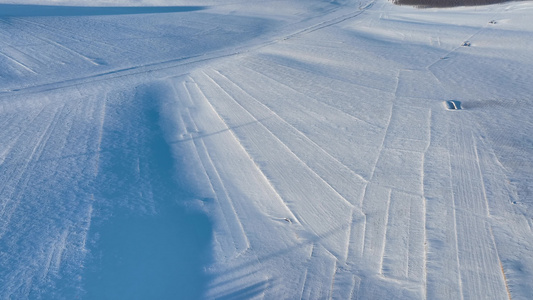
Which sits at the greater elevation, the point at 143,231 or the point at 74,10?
the point at 74,10

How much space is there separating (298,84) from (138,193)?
4.25 metres

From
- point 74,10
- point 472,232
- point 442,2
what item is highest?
point 74,10

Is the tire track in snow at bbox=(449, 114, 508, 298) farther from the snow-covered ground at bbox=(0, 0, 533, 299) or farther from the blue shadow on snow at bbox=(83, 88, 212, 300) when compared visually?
the blue shadow on snow at bbox=(83, 88, 212, 300)

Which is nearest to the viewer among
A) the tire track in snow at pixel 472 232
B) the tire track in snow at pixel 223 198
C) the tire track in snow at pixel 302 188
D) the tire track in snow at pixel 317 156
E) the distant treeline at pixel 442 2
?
the tire track in snow at pixel 472 232

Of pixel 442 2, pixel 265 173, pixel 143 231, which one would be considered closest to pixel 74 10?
pixel 265 173

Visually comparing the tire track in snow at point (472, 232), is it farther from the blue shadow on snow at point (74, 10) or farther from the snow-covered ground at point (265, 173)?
the blue shadow on snow at point (74, 10)

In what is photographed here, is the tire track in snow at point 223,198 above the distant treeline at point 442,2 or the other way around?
the other way around

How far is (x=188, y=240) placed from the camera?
411 centimetres

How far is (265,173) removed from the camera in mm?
5168

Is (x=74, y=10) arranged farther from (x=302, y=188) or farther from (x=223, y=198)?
(x=302, y=188)

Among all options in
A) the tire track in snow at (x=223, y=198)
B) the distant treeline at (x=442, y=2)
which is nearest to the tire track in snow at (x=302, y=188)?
the tire track in snow at (x=223, y=198)

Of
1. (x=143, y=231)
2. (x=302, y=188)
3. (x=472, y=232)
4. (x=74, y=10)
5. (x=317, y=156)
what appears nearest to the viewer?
(x=472, y=232)

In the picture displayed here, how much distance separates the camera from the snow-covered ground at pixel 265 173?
3.70 meters

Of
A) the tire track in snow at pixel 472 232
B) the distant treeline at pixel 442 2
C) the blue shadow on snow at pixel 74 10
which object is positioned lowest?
the tire track in snow at pixel 472 232
